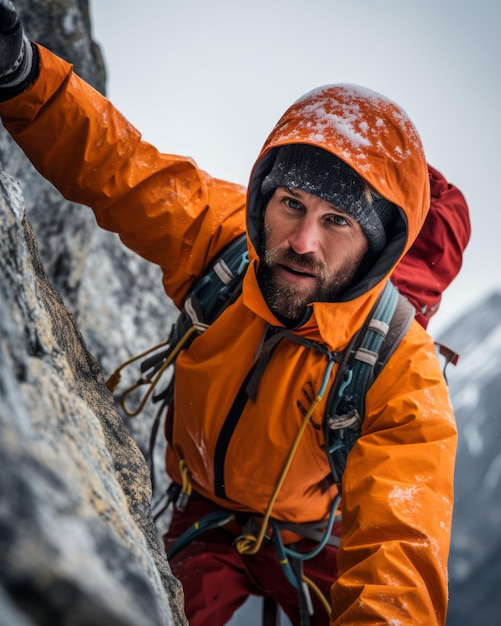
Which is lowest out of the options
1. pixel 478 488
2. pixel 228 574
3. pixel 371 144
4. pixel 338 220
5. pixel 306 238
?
pixel 478 488

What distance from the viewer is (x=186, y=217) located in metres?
2.63

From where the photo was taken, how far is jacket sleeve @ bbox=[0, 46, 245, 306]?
7.09 feet

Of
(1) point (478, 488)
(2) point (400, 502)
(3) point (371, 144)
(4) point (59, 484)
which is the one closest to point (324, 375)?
(2) point (400, 502)

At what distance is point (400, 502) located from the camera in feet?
6.68

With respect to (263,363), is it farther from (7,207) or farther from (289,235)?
(7,207)

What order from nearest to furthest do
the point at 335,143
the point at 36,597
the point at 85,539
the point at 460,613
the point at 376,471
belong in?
the point at 36,597 → the point at 85,539 → the point at 376,471 → the point at 335,143 → the point at 460,613

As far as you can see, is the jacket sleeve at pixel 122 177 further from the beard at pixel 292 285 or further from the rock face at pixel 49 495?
the rock face at pixel 49 495

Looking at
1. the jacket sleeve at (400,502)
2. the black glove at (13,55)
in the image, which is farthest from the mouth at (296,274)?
the black glove at (13,55)

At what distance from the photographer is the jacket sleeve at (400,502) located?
1854 millimetres

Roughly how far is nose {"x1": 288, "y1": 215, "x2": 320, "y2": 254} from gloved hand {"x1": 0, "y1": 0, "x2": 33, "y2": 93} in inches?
50.1

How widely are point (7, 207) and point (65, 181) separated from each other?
1.22 meters

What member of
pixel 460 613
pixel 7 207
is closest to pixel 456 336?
pixel 460 613

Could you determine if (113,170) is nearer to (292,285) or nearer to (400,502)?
(292,285)

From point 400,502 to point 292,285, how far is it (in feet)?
3.42
